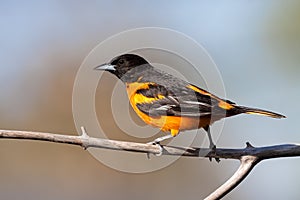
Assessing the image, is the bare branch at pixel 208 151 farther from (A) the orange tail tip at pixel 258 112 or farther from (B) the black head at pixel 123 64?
(B) the black head at pixel 123 64

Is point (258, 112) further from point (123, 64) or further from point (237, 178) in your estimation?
point (123, 64)

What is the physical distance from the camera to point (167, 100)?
3129 mm

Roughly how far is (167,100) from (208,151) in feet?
1.39

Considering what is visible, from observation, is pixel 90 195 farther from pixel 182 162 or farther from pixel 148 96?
pixel 148 96

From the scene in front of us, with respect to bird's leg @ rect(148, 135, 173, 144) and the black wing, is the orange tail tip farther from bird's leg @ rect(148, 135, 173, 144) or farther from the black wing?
bird's leg @ rect(148, 135, 173, 144)

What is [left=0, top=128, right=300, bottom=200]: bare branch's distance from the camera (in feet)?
7.61

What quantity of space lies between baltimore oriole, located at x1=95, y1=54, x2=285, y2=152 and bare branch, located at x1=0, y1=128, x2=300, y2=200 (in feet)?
0.30

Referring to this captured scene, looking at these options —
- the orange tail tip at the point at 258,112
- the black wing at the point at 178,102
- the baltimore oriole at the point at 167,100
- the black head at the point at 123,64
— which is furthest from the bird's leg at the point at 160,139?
the black head at the point at 123,64

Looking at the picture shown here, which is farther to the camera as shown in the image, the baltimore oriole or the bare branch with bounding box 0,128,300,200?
the baltimore oriole

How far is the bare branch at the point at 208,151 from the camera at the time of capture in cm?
232

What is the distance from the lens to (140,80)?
330 centimetres

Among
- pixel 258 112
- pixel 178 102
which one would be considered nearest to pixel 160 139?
pixel 178 102

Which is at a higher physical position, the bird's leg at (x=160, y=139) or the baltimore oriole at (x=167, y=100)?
the baltimore oriole at (x=167, y=100)

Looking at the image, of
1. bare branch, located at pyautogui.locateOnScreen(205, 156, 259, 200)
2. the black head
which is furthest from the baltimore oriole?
bare branch, located at pyautogui.locateOnScreen(205, 156, 259, 200)
